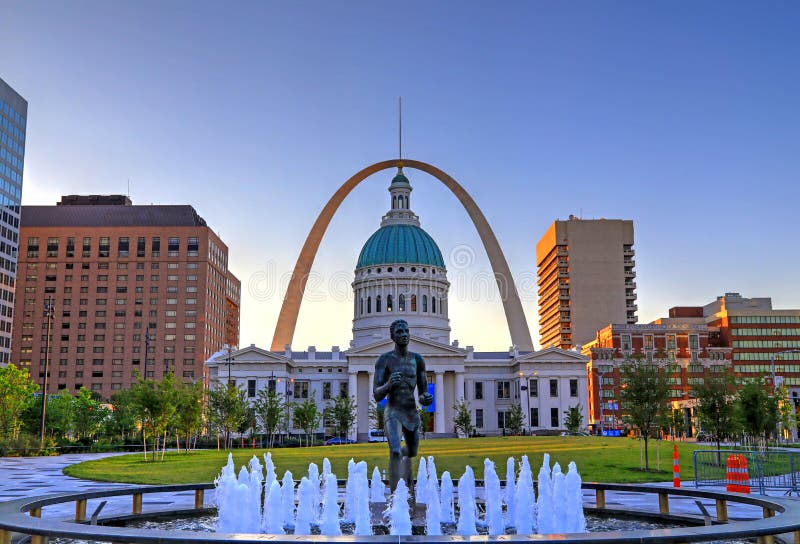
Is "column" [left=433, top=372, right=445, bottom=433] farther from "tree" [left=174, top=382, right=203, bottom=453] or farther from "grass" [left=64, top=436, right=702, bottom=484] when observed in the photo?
"grass" [left=64, top=436, right=702, bottom=484]

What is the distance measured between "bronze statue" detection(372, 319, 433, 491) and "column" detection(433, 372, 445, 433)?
9199 cm

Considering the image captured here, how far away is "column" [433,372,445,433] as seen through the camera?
108 meters

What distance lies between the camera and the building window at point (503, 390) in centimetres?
11700

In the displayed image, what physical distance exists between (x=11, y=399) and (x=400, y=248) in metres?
69.4

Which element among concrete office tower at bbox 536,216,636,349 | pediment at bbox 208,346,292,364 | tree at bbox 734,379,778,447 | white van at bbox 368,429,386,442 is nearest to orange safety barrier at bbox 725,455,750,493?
tree at bbox 734,379,778,447

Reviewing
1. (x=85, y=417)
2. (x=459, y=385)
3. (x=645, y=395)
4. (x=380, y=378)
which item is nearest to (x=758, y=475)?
(x=645, y=395)

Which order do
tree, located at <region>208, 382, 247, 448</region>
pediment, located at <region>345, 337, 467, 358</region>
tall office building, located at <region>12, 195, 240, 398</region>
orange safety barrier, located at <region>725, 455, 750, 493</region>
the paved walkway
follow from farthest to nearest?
tall office building, located at <region>12, 195, 240, 398</region>
pediment, located at <region>345, 337, 467, 358</region>
tree, located at <region>208, 382, 247, 448</region>
orange safety barrier, located at <region>725, 455, 750, 493</region>
the paved walkway

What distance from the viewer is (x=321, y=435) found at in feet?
347

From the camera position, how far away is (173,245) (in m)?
167

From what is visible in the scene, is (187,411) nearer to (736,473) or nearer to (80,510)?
(736,473)

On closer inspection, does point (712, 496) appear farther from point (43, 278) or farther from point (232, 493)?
point (43, 278)

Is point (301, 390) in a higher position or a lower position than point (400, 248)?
lower

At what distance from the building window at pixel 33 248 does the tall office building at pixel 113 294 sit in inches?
7.8

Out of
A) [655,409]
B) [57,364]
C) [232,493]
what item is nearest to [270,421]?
[655,409]
